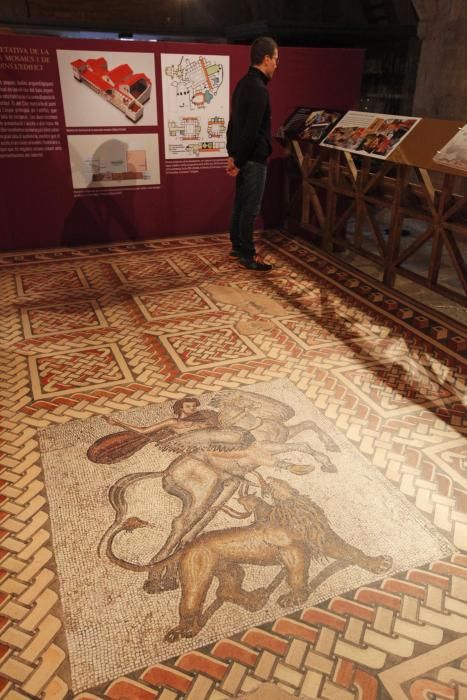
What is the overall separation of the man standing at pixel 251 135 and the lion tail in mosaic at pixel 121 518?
364 centimetres

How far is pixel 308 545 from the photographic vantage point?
260 cm

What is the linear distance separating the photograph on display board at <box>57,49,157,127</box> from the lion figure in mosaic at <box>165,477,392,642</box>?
530 cm

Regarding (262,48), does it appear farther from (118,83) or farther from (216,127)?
(118,83)

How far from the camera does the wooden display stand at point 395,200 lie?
15.1 ft

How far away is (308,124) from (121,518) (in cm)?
548

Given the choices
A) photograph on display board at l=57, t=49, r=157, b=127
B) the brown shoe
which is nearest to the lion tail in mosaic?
the brown shoe

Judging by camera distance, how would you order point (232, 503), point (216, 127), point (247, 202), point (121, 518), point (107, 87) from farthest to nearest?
point (216, 127)
point (107, 87)
point (247, 202)
point (232, 503)
point (121, 518)

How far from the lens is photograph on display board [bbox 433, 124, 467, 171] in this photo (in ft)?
13.8

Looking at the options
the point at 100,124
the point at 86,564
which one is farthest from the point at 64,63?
the point at 86,564

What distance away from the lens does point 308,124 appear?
661 cm

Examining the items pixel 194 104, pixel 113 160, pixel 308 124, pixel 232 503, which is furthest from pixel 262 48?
pixel 232 503

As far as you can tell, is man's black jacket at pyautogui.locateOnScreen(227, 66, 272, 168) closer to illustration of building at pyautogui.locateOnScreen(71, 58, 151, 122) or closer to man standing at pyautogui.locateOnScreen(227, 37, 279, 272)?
man standing at pyautogui.locateOnScreen(227, 37, 279, 272)

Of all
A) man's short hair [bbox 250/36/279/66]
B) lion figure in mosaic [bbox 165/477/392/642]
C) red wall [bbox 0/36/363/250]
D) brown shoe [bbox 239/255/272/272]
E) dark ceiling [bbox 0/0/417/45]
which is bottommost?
lion figure in mosaic [bbox 165/477/392/642]

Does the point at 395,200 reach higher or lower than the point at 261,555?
higher
